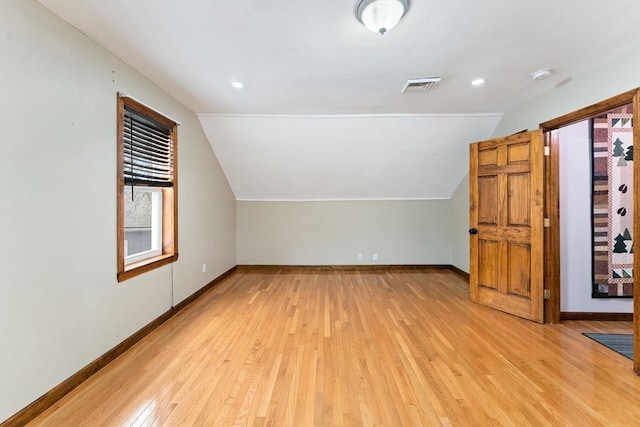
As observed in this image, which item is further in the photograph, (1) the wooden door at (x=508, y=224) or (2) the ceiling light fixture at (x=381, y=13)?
(1) the wooden door at (x=508, y=224)

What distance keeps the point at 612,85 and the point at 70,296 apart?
458 cm

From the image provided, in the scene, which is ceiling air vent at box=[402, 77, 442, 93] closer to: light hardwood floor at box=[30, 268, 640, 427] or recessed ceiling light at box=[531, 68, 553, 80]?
recessed ceiling light at box=[531, 68, 553, 80]

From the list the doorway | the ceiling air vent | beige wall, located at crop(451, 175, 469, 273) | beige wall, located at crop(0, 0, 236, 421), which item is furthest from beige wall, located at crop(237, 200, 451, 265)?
beige wall, located at crop(0, 0, 236, 421)

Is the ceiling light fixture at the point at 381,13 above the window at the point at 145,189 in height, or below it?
above

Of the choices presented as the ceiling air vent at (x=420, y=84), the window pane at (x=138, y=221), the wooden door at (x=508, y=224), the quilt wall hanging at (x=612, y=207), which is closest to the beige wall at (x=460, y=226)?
the wooden door at (x=508, y=224)

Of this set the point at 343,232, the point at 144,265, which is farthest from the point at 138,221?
the point at 343,232

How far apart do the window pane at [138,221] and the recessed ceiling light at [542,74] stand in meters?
4.10

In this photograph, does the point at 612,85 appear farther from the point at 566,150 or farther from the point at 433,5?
the point at 433,5

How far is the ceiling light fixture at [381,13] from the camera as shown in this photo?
65.6 inches

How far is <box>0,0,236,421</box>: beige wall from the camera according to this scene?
1568 mm

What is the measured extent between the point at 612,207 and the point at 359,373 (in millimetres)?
3368

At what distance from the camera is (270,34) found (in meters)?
2.02

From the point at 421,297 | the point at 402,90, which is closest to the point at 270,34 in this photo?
the point at 402,90

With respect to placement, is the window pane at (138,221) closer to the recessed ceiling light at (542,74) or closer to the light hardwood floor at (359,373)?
the light hardwood floor at (359,373)
